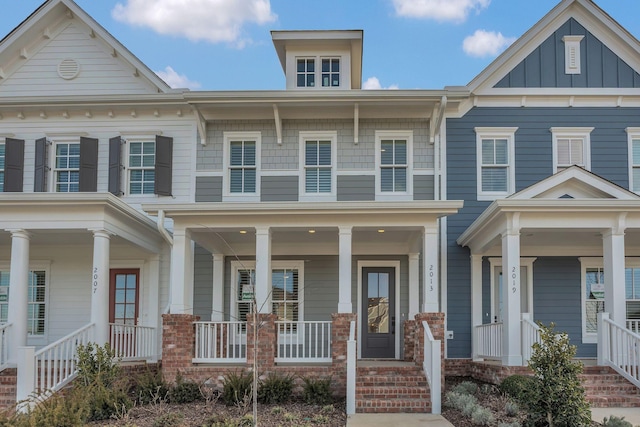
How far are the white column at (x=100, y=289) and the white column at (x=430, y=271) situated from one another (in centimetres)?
596

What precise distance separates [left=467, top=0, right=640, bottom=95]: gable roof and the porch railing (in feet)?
21.4

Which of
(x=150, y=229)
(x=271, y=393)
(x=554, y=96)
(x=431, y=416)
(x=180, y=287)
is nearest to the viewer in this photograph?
(x=431, y=416)

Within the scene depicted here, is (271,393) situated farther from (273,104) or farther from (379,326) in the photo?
(273,104)

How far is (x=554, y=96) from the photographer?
1505 cm

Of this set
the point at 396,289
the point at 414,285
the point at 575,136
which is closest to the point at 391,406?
the point at 414,285

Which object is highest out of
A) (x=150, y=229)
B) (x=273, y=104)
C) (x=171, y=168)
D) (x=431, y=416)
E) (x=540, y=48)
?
(x=540, y=48)

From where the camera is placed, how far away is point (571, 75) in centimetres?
1512

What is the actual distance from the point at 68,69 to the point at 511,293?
1147 centimetres

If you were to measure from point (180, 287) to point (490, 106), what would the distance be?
8.28 meters

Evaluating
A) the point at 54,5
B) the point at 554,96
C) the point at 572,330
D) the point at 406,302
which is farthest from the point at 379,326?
the point at 54,5

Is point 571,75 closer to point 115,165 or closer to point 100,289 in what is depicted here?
point 115,165

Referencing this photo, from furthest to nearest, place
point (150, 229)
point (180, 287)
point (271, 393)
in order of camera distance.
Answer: point (150, 229), point (180, 287), point (271, 393)

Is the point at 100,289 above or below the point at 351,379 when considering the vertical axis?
above

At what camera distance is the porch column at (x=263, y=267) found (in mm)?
12016
